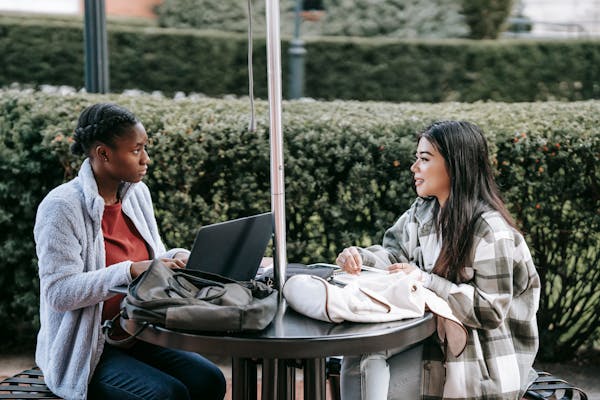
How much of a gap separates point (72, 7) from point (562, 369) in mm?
16829

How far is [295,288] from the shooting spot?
2605mm

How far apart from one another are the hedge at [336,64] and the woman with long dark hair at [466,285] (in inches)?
532

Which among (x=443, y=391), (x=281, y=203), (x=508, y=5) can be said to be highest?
(x=508, y=5)

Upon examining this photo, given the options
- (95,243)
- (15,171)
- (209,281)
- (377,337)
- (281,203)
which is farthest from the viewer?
(15,171)

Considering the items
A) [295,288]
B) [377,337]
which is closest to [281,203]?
[295,288]

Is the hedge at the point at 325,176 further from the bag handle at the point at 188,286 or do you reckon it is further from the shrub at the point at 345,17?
the shrub at the point at 345,17

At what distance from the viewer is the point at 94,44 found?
5242mm

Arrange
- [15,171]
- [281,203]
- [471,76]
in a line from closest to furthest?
[281,203]
[15,171]
[471,76]

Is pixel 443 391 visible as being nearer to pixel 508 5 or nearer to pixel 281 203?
pixel 281 203

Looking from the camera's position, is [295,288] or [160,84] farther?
[160,84]

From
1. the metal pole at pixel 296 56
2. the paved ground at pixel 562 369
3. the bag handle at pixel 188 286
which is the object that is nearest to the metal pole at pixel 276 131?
the bag handle at pixel 188 286

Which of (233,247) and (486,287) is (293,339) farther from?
(486,287)

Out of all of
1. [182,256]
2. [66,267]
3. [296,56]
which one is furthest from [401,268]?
[296,56]

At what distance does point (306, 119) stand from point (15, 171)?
5.16 ft
